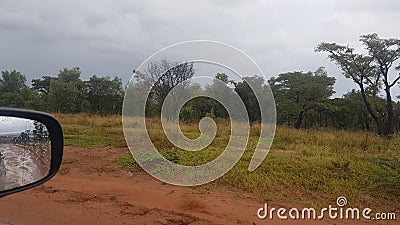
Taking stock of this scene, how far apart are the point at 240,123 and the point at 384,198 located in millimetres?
1995

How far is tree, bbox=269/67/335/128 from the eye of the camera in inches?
544

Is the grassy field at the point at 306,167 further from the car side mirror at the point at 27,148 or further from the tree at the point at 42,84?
the tree at the point at 42,84

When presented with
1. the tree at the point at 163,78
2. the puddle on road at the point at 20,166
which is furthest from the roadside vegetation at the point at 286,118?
the puddle on road at the point at 20,166

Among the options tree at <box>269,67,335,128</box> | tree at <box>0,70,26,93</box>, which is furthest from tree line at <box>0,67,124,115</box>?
tree at <box>269,67,335,128</box>

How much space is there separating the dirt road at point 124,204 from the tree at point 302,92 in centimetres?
862

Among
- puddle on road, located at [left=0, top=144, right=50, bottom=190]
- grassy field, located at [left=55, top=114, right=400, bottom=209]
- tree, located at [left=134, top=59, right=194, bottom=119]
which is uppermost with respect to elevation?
tree, located at [left=134, top=59, right=194, bottom=119]

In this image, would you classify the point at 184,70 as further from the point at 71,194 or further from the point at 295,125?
the point at 295,125

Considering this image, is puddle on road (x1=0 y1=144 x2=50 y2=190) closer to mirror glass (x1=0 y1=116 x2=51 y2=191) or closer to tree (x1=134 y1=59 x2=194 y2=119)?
mirror glass (x1=0 y1=116 x2=51 y2=191)

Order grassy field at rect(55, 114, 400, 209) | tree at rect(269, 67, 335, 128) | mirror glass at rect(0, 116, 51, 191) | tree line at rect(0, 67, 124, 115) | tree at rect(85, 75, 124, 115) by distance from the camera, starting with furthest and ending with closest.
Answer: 1. tree at rect(269, 67, 335, 128)
2. tree at rect(85, 75, 124, 115)
3. tree line at rect(0, 67, 124, 115)
4. grassy field at rect(55, 114, 400, 209)
5. mirror glass at rect(0, 116, 51, 191)

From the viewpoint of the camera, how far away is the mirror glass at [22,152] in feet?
4.46

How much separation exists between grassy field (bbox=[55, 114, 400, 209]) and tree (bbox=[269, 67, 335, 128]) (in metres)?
4.72

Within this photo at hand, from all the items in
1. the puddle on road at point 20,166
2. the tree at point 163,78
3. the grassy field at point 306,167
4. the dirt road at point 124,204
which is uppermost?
the tree at point 163,78

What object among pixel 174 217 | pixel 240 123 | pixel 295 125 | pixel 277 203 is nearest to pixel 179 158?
pixel 240 123

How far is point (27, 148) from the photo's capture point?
5.13ft
